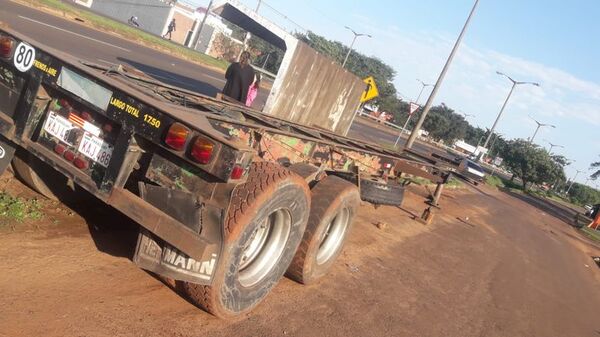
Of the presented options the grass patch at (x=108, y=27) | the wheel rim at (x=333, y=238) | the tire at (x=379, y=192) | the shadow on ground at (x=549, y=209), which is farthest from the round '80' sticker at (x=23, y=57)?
the shadow on ground at (x=549, y=209)

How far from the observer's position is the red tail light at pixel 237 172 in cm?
306

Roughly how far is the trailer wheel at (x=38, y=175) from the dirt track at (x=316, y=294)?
0.16 metres

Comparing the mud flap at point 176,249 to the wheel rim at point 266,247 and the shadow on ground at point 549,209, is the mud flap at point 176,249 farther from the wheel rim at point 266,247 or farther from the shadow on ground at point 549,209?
the shadow on ground at point 549,209

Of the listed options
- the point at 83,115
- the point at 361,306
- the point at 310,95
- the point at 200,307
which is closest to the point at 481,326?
the point at 361,306

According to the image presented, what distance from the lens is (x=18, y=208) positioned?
4.12m

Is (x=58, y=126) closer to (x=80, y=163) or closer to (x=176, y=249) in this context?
(x=80, y=163)

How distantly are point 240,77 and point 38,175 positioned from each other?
5572 mm

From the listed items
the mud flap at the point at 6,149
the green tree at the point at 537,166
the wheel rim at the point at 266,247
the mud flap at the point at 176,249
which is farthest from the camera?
the green tree at the point at 537,166

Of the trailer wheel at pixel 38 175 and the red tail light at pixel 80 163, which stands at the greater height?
the red tail light at pixel 80 163

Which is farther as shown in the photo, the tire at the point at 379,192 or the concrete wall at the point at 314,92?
the concrete wall at the point at 314,92

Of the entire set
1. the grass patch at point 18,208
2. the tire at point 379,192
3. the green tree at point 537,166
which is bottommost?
the grass patch at point 18,208

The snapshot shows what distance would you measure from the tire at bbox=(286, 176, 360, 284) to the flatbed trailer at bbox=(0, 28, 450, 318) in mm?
79

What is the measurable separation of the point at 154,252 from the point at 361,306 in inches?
98.0

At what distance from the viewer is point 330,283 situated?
531 centimetres
